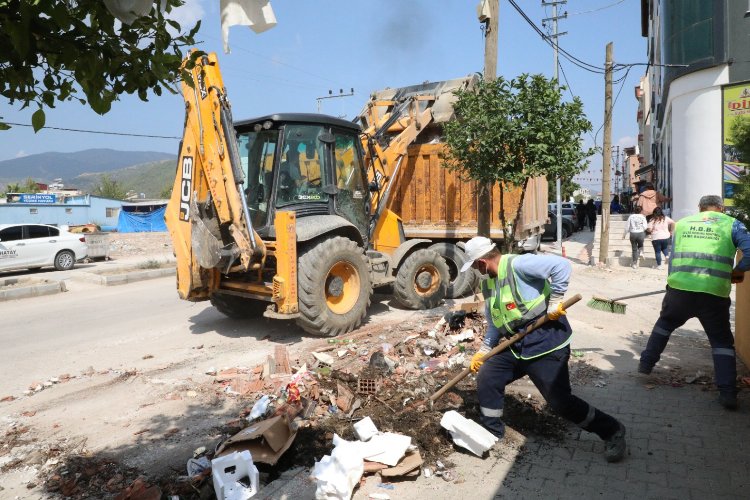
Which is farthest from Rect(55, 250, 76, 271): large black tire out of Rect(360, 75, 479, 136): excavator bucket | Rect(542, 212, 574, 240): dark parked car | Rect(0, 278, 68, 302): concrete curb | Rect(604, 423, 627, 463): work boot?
Rect(542, 212, 574, 240): dark parked car

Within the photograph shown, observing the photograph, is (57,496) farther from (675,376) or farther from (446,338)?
(675,376)

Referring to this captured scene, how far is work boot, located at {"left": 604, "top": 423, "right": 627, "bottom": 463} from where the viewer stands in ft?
11.7

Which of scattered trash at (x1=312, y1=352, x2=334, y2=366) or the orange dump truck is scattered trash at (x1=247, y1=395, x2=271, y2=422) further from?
the orange dump truck

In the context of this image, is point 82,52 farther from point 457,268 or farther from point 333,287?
point 457,268

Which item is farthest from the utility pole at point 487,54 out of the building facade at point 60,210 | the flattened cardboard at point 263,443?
the building facade at point 60,210

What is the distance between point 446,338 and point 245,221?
275 centimetres

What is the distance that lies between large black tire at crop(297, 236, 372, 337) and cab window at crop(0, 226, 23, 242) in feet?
40.6

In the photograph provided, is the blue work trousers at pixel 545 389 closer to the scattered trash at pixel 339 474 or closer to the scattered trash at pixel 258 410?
the scattered trash at pixel 339 474

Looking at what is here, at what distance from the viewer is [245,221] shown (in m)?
6.20

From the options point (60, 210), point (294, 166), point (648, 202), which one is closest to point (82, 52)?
point (294, 166)

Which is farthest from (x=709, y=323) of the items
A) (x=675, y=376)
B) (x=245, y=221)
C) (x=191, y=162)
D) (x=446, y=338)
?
(x=191, y=162)

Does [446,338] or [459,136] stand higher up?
[459,136]

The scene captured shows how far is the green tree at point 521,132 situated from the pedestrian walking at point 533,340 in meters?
3.65

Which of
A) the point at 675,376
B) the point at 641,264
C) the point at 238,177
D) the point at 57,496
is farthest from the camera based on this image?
the point at 641,264
